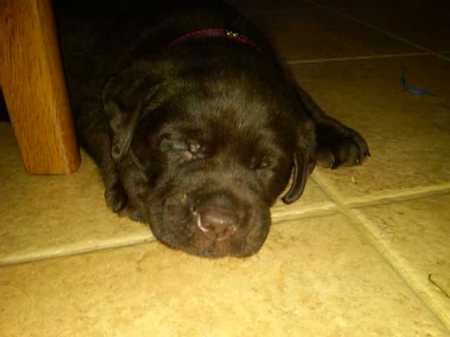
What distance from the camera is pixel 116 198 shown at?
4.75ft

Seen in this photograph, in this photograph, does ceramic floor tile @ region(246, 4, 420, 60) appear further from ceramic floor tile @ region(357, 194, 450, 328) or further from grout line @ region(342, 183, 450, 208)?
ceramic floor tile @ region(357, 194, 450, 328)

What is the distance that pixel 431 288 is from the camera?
3.93 ft

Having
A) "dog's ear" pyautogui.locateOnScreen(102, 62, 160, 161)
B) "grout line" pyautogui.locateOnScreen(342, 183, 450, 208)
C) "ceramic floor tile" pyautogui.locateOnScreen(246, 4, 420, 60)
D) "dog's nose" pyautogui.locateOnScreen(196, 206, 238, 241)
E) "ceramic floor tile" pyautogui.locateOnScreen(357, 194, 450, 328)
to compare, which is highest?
"dog's ear" pyautogui.locateOnScreen(102, 62, 160, 161)

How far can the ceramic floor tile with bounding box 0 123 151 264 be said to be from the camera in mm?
1292

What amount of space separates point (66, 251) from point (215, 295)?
0.43 meters

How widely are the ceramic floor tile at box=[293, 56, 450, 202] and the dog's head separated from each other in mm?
341

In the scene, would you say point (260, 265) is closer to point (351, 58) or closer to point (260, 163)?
point (260, 163)

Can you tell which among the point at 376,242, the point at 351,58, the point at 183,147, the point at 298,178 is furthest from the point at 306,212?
the point at 351,58

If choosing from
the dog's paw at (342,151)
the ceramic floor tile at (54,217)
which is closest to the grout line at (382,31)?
the dog's paw at (342,151)

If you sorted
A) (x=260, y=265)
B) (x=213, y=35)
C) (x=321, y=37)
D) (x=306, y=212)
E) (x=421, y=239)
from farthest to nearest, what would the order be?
(x=321, y=37) < (x=213, y=35) < (x=306, y=212) < (x=421, y=239) < (x=260, y=265)

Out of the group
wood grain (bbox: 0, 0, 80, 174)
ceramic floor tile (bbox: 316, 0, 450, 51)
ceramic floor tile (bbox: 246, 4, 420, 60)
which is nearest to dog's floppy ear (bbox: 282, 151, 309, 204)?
wood grain (bbox: 0, 0, 80, 174)

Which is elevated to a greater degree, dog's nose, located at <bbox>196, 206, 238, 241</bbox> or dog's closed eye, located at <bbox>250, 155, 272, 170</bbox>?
dog's closed eye, located at <bbox>250, 155, 272, 170</bbox>

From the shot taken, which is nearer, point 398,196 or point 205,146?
point 205,146

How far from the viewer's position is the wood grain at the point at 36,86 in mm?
1337
